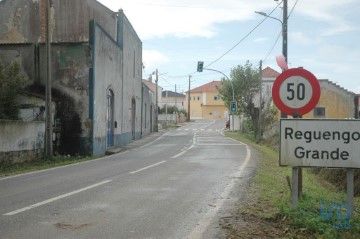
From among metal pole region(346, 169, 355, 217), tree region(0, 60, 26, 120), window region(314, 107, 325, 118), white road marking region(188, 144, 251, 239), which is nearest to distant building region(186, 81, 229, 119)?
window region(314, 107, 325, 118)

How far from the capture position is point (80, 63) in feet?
75.3

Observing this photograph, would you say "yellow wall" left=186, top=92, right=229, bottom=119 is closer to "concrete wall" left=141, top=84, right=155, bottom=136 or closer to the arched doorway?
"concrete wall" left=141, top=84, right=155, bottom=136

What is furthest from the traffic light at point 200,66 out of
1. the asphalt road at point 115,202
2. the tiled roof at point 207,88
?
the tiled roof at point 207,88

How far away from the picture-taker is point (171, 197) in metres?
9.53

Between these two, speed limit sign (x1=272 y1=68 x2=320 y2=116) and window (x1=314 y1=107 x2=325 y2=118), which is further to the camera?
window (x1=314 y1=107 x2=325 y2=118)

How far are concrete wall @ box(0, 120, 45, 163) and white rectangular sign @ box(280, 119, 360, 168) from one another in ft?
40.1

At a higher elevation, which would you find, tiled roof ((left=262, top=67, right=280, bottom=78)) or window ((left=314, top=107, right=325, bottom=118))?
tiled roof ((left=262, top=67, right=280, bottom=78))

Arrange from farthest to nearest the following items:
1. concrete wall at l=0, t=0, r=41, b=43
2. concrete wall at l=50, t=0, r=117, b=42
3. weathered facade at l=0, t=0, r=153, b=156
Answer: concrete wall at l=0, t=0, r=41, b=43 < concrete wall at l=50, t=0, r=117, b=42 < weathered facade at l=0, t=0, r=153, b=156

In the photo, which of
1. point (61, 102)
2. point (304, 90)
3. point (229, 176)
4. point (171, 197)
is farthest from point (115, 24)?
point (304, 90)

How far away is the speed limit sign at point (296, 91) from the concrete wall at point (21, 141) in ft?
39.6

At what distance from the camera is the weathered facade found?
22.9 metres

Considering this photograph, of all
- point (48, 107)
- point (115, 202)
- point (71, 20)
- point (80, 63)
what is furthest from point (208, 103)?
point (115, 202)

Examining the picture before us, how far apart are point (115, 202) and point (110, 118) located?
19.4 meters

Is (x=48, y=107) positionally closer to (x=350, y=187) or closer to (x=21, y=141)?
(x=21, y=141)
